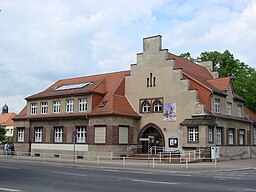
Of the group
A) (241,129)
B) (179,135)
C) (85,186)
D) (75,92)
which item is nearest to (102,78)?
(75,92)

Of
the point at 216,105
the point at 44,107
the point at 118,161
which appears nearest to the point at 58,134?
the point at 44,107

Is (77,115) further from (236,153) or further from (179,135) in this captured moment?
(236,153)

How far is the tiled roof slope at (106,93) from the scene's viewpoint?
4044 cm

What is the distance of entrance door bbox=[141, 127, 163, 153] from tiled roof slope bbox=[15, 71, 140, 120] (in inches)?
83.7

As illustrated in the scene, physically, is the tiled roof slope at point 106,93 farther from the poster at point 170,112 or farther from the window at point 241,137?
the window at point 241,137

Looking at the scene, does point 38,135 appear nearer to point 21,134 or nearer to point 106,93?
point 21,134

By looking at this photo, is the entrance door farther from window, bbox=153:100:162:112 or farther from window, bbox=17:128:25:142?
window, bbox=17:128:25:142

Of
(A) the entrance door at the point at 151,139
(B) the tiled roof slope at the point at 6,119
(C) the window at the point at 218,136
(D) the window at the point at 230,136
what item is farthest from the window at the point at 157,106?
(B) the tiled roof slope at the point at 6,119

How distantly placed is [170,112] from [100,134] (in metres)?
7.71

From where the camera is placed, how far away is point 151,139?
135 ft

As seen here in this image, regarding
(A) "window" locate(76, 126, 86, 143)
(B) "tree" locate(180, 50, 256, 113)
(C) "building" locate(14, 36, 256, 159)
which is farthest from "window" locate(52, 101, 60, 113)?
(B) "tree" locate(180, 50, 256, 113)

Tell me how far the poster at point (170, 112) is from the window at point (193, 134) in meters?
2.65

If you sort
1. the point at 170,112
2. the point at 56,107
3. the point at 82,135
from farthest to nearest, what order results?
the point at 56,107
the point at 82,135
the point at 170,112

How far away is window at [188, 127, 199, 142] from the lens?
36.5 metres
